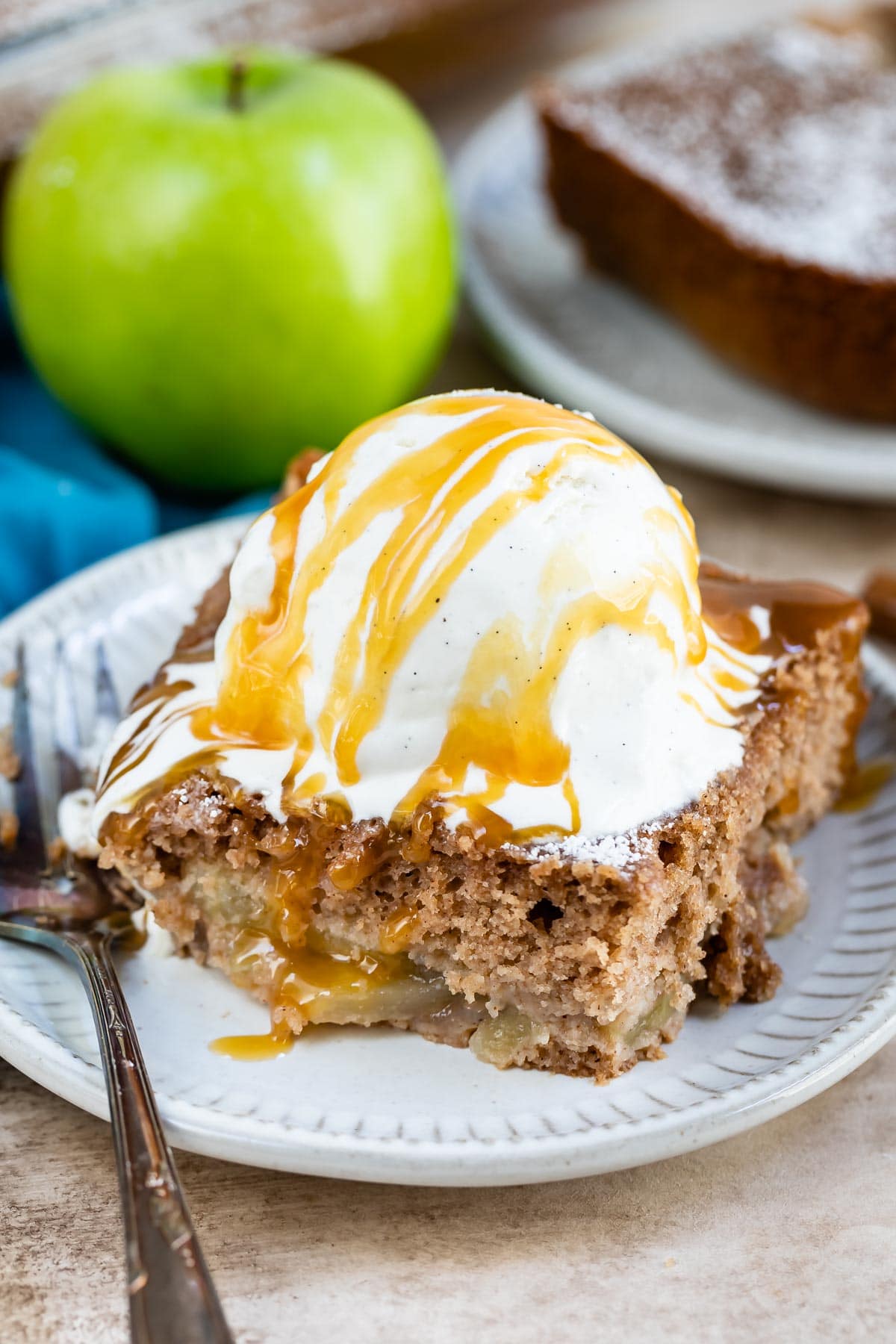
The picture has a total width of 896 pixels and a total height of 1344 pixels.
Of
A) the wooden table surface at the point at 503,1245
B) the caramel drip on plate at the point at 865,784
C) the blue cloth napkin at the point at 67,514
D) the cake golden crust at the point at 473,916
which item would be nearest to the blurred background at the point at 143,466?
the blue cloth napkin at the point at 67,514

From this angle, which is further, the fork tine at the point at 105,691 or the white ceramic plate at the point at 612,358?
the white ceramic plate at the point at 612,358

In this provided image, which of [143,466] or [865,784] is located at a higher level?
[143,466]

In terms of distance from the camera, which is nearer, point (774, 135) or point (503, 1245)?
point (503, 1245)

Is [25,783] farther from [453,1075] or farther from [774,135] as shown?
[774,135]

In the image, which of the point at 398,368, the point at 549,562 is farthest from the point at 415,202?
the point at 549,562

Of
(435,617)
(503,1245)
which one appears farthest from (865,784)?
(503,1245)

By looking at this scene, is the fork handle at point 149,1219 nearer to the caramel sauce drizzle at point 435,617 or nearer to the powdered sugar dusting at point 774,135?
the caramel sauce drizzle at point 435,617

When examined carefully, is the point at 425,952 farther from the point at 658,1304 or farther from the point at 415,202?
the point at 415,202
